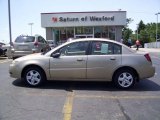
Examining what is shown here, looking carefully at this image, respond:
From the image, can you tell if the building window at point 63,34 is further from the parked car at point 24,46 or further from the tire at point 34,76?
the tire at point 34,76

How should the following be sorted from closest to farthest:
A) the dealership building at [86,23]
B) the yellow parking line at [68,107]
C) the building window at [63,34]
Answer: the yellow parking line at [68,107] < the dealership building at [86,23] < the building window at [63,34]

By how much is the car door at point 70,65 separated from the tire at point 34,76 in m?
0.34

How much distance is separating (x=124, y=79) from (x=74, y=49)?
1746mm

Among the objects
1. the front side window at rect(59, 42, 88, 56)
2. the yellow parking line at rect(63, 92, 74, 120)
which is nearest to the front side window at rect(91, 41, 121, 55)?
the front side window at rect(59, 42, 88, 56)

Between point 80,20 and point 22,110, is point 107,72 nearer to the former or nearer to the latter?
point 22,110

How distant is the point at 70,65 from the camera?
9.10 meters

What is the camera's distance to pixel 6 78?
10891mm

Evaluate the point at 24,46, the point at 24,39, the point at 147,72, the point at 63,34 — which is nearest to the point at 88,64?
the point at 147,72

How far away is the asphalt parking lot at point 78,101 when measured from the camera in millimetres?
6237

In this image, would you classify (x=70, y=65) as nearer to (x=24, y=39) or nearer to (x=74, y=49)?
(x=74, y=49)

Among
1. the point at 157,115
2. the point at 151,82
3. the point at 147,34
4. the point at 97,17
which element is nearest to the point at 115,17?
the point at 97,17

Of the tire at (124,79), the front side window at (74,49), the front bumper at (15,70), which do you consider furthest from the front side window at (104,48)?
the front bumper at (15,70)

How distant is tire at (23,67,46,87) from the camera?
925cm

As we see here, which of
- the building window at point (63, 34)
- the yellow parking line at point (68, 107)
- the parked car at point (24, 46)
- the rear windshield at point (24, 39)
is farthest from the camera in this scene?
the building window at point (63, 34)
